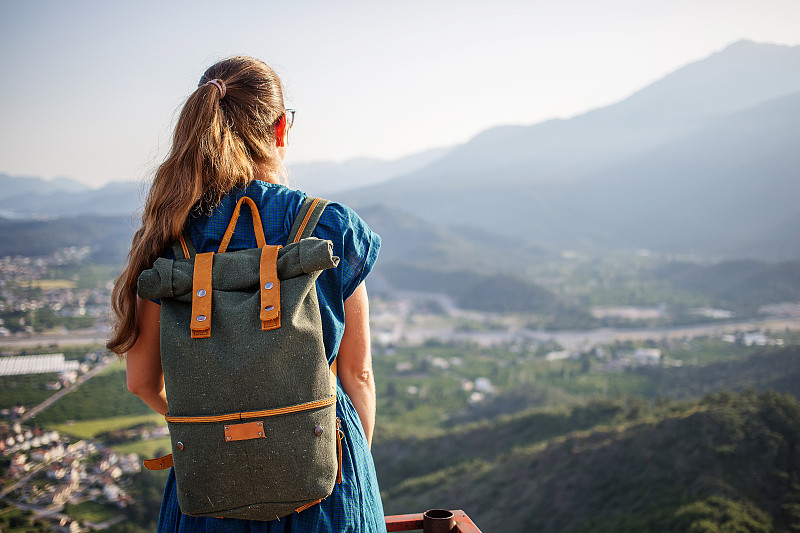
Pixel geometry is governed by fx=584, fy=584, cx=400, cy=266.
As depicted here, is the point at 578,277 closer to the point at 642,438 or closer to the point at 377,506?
the point at 642,438

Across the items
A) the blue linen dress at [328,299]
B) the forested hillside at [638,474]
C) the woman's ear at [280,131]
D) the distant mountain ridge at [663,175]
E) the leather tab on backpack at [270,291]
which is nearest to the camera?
the leather tab on backpack at [270,291]

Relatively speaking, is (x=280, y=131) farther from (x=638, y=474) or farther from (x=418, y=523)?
(x=638, y=474)

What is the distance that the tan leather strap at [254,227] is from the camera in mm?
922

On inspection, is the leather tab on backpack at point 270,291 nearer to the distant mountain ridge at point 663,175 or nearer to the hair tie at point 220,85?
the hair tie at point 220,85

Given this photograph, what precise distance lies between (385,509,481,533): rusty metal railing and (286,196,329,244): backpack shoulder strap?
2.48ft

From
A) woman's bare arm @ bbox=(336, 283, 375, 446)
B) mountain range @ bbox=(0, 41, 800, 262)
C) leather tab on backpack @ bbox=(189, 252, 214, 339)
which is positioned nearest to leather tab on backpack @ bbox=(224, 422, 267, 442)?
leather tab on backpack @ bbox=(189, 252, 214, 339)

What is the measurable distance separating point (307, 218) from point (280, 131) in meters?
0.24

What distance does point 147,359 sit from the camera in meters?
0.99

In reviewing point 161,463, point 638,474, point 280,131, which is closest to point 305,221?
point 280,131

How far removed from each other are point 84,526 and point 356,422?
28.4ft

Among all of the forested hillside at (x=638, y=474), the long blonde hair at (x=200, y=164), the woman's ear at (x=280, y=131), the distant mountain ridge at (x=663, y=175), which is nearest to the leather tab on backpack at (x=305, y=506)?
the long blonde hair at (x=200, y=164)

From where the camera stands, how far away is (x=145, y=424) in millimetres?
13023

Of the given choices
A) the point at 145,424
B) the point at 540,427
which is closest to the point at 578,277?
the point at 540,427

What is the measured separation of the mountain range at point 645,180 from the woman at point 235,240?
24.7 metres
